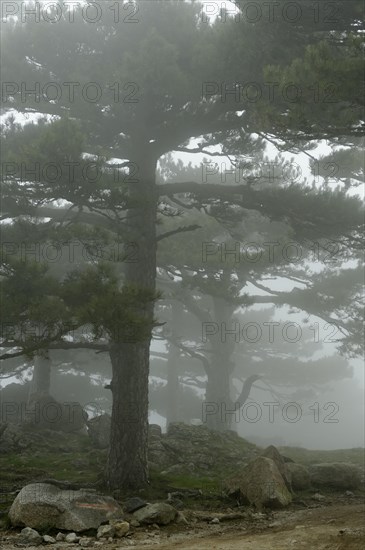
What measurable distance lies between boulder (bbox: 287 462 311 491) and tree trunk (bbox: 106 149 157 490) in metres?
3.14

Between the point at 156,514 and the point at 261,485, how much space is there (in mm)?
2251

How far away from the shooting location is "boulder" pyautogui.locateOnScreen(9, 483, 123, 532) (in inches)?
281

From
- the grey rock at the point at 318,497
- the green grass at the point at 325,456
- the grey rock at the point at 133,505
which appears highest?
the grey rock at the point at 133,505

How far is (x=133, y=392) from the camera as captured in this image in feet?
34.3

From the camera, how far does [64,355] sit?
2347cm

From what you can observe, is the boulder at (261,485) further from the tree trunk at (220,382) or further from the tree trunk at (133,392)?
the tree trunk at (220,382)

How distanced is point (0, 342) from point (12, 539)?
3266 millimetres

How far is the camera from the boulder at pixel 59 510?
281 inches

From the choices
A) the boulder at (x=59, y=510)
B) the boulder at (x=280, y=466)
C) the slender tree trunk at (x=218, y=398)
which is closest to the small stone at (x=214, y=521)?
the boulder at (x=59, y=510)

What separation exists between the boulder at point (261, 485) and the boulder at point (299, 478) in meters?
1.31

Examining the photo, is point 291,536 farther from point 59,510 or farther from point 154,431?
point 154,431

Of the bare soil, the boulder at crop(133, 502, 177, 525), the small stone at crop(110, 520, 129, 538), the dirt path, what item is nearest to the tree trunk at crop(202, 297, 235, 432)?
the bare soil

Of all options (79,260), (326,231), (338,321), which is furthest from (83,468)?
(338,321)

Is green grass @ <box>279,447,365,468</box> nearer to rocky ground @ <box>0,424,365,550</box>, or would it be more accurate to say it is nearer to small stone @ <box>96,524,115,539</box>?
rocky ground @ <box>0,424,365,550</box>
